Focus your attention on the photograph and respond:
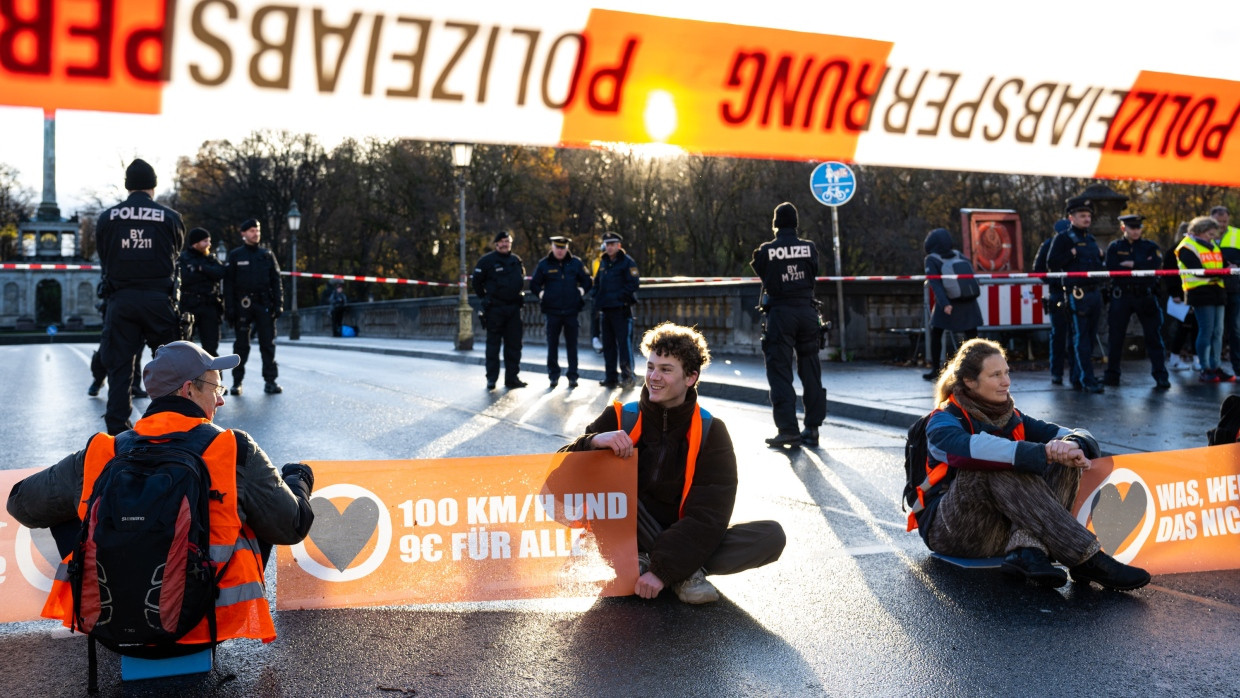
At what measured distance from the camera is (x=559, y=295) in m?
15.6

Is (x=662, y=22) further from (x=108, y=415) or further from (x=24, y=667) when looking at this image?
(x=108, y=415)

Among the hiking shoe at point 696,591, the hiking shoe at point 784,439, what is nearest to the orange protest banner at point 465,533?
the hiking shoe at point 696,591

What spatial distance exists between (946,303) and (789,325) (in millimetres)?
5229

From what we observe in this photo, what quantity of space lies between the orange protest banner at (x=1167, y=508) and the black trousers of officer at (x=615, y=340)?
1014 cm

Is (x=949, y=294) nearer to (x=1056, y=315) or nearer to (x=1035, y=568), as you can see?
(x=1056, y=315)

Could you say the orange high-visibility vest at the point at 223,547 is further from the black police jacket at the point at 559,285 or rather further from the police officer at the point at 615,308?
the black police jacket at the point at 559,285

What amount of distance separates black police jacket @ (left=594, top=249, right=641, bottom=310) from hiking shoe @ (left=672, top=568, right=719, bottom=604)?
10.5 m

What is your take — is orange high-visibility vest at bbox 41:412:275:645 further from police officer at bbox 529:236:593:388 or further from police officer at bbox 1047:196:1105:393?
police officer at bbox 529:236:593:388

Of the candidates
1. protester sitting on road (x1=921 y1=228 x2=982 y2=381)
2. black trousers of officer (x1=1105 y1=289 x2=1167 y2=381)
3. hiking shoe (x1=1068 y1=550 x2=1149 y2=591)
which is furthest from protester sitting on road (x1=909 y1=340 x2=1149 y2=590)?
protester sitting on road (x1=921 y1=228 x2=982 y2=381)

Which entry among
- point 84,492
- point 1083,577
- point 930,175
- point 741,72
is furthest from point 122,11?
point 930,175

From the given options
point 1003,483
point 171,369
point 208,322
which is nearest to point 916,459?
point 1003,483

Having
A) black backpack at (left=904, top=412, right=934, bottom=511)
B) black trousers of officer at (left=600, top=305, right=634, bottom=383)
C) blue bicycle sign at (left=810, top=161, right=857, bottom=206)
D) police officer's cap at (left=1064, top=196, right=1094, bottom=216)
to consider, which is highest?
blue bicycle sign at (left=810, top=161, right=857, bottom=206)

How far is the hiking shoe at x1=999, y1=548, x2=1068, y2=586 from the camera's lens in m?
4.84

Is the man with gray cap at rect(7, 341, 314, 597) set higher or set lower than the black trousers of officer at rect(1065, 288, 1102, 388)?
lower
